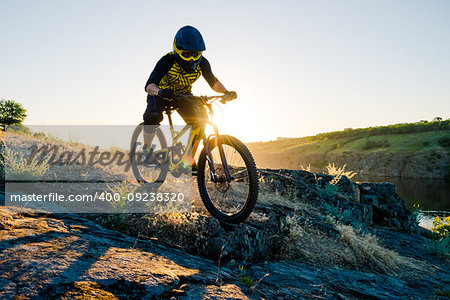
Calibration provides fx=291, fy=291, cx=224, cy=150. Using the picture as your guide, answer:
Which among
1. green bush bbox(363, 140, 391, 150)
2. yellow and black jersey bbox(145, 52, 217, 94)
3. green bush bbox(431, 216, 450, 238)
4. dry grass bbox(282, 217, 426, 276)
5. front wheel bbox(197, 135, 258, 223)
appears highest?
green bush bbox(363, 140, 391, 150)

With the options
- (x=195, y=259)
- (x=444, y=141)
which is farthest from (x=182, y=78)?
(x=444, y=141)

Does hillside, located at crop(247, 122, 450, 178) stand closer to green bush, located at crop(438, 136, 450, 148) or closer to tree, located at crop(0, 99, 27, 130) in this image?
green bush, located at crop(438, 136, 450, 148)

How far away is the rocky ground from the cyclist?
5.04 ft

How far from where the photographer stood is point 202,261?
3.90 meters

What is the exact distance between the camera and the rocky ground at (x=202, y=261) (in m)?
2.53

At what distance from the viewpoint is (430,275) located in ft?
21.9

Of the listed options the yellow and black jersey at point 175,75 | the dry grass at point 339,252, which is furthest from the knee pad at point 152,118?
the dry grass at point 339,252

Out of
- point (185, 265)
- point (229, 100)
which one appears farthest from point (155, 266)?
point (229, 100)

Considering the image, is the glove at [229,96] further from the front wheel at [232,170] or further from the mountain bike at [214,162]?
the front wheel at [232,170]

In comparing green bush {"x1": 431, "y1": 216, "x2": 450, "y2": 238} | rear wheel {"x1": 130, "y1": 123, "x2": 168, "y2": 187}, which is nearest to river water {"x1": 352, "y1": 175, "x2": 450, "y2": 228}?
green bush {"x1": 431, "y1": 216, "x2": 450, "y2": 238}

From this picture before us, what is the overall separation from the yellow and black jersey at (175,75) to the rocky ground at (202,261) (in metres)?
2.39

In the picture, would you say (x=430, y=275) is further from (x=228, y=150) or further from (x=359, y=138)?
(x=359, y=138)

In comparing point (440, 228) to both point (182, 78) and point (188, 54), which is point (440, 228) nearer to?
point (182, 78)

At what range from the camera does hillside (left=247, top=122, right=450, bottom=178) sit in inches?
3046
